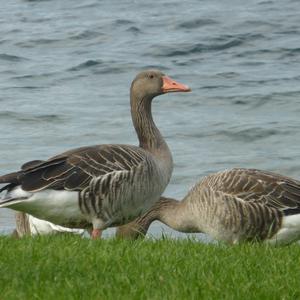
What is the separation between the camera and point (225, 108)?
2323 cm

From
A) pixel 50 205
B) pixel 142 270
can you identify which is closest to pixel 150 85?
pixel 50 205

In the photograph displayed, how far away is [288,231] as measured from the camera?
35.7 feet

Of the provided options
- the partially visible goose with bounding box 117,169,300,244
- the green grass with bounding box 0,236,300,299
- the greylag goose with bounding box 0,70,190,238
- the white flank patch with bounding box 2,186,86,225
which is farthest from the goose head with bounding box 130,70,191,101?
the green grass with bounding box 0,236,300,299

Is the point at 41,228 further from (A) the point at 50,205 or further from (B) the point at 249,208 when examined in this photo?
(B) the point at 249,208

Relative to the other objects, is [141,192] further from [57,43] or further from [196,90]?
[57,43]

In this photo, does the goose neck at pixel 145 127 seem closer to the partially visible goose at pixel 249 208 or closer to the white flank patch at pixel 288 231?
the partially visible goose at pixel 249 208

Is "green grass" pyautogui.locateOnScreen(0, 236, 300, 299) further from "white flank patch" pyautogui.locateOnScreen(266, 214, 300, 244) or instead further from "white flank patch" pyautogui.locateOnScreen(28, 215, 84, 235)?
"white flank patch" pyautogui.locateOnScreen(28, 215, 84, 235)

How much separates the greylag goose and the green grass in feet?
4.62

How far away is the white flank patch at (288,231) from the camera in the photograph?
35.5ft

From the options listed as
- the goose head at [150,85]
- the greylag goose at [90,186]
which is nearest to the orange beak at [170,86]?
the goose head at [150,85]

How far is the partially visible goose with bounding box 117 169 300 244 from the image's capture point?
35.7 feet

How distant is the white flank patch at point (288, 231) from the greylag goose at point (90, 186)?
4.20ft

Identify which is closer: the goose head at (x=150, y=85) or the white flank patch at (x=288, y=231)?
the white flank patch at (x=288, y=231)

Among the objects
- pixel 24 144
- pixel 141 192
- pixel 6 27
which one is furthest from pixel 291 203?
pixel 6 27
